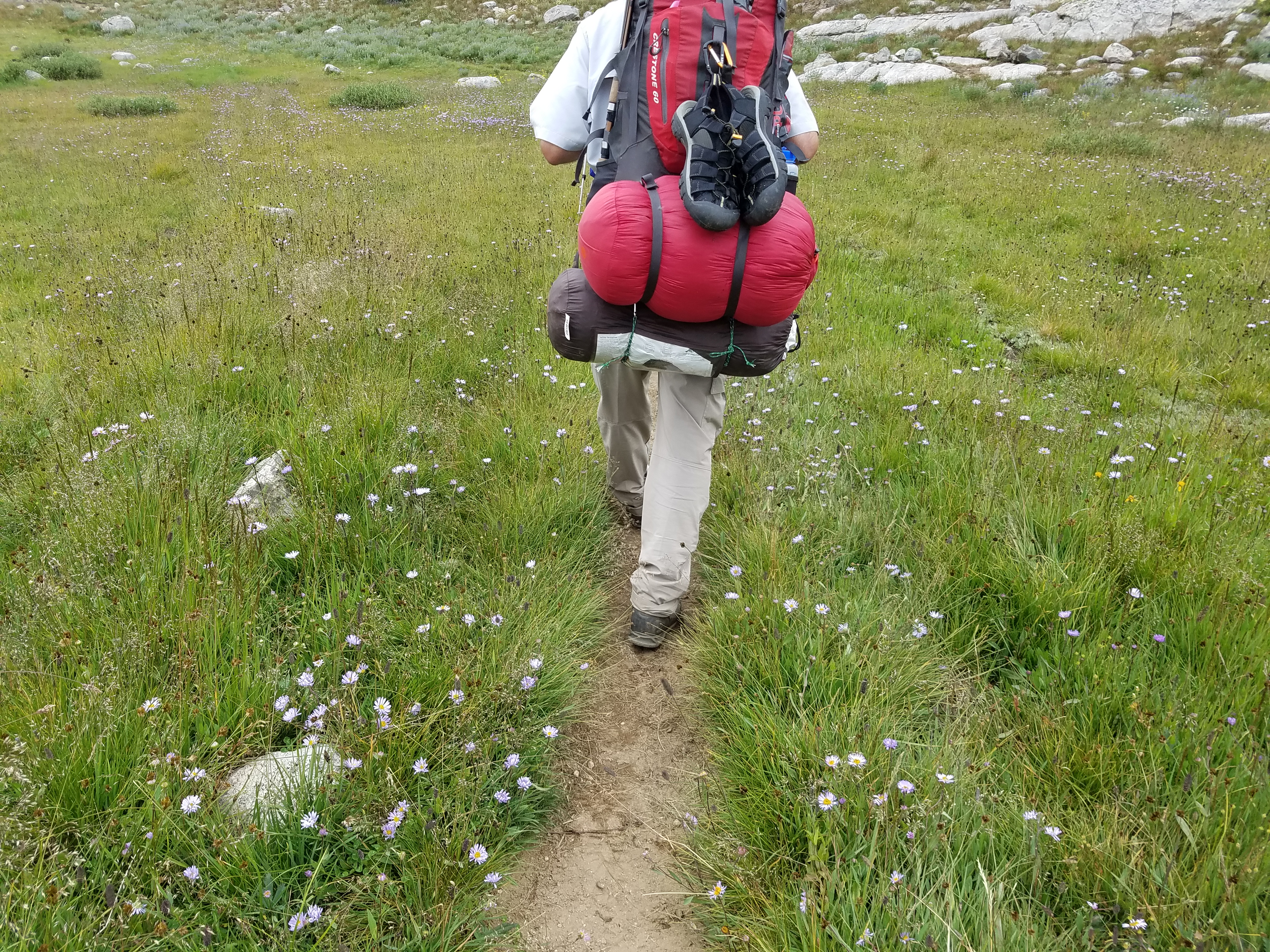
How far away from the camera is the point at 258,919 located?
2039 millimetres

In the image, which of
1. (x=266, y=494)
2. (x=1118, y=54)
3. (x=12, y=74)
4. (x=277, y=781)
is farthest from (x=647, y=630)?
(x=1118, y=54)

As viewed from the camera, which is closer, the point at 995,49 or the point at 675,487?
the point at 675,487

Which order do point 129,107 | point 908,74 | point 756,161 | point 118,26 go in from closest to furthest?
point 756,161 < point 129,107 < point 908,74 < point 118,26

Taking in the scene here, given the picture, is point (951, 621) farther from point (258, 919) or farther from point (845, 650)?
point (258, 919)

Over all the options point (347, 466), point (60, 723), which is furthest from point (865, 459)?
point (60, 723)

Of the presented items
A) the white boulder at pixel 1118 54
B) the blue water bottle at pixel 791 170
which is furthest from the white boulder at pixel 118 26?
the blue water bottle at pixel 791 170

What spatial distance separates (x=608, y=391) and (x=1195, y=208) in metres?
10.2

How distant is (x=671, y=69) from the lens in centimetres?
276

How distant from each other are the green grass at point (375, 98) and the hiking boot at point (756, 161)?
70.6 feet

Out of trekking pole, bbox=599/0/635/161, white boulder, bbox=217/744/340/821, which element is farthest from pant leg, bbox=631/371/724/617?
white boulder, bbox=217/744/340/821

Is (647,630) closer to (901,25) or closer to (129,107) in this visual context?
(129,107)

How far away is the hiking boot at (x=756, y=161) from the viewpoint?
266 centimetres

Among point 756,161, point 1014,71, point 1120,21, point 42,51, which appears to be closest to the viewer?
point 756,161

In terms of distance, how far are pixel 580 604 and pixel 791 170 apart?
7.55 feet
